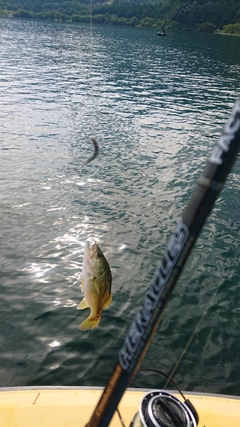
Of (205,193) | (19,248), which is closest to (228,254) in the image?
(19,248)

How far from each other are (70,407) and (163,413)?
233cm

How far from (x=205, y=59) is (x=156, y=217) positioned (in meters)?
55.1

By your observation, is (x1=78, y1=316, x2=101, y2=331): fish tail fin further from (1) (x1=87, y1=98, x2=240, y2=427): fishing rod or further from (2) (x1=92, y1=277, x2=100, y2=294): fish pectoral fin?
(1) (x1=87, y1=98, x2=240, y2=427): fishing rod

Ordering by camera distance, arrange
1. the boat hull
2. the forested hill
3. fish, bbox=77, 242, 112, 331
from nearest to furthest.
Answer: fish, bbox=77, 242, 112, 331 < the boat hull < the forested hill

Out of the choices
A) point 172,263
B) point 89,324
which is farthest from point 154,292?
point 89,324

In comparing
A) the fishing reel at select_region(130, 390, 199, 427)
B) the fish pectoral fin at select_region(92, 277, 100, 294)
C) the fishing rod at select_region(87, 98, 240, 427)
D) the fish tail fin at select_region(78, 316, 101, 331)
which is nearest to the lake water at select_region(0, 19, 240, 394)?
the fish tail fin at select_region(78, 316, 101, 331)

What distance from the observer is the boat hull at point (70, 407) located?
4281mm

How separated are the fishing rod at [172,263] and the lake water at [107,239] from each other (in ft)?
15.4

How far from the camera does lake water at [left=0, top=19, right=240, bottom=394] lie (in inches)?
275

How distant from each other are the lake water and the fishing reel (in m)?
4.16

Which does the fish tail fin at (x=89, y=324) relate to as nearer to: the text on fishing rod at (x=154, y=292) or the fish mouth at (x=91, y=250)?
the fish mouth at (x=91, y=250)

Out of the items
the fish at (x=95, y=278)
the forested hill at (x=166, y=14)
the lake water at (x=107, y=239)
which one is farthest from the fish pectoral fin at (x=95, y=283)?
the forested hill at (x=166, y=14)

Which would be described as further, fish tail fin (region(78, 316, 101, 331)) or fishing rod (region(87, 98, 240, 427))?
fish tail fin (region(78, 316, 101, 331))

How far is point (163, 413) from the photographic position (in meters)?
2.59
